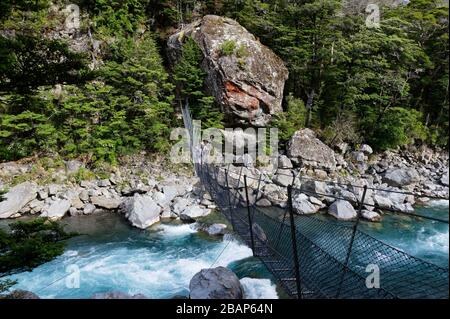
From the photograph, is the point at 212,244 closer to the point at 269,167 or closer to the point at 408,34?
the point at 269,167

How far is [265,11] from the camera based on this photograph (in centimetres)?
974

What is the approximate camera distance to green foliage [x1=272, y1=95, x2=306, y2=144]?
838 centimetres

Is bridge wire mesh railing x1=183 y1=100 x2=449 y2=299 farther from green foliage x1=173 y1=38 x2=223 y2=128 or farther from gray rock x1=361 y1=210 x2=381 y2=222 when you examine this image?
green foliage x1=173 y1=38 x2=223 y2=128

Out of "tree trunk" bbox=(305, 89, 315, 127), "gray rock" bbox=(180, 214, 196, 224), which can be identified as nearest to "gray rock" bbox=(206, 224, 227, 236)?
"gray rock" bbox=(180, 214, 196, 224)

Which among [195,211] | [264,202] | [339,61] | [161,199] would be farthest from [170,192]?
[339,61]

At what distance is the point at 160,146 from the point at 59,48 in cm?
602

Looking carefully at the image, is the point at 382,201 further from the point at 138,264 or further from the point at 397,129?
the point at 138,264

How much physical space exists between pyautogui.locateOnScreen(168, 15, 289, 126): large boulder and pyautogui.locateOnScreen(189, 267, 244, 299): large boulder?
5649 mm

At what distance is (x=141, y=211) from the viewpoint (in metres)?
5.54

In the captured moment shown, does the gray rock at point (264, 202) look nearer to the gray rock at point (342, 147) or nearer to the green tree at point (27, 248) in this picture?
the gray rock at point (342, 147)

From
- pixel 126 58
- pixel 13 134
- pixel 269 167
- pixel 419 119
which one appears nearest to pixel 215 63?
pixel 126 58

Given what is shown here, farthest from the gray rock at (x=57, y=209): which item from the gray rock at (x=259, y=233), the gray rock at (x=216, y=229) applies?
the gray rock at (x=259, y=233)

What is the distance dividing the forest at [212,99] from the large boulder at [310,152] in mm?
421

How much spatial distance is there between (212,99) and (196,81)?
75cm
